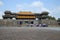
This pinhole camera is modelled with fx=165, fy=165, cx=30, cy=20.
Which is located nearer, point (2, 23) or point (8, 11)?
point (2, 23)

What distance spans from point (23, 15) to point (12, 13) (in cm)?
482

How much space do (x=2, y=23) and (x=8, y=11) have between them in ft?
38.7

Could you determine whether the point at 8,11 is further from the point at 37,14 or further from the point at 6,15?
the point at 37,14

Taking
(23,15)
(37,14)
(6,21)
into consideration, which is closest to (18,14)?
(23,15)

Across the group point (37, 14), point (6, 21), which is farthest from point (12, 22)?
point (37, 14)

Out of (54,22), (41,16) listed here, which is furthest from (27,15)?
(54,22)

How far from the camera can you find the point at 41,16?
6631cm

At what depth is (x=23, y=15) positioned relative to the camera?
222 ft

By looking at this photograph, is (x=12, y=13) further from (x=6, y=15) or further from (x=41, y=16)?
(x=41, y=16)

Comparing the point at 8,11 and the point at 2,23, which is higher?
the point at 8,11

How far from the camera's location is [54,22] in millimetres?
54781

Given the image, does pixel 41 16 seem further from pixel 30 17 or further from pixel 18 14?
pixel 18 14

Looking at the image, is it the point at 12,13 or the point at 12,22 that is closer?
the point at 12,22

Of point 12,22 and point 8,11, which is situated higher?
point 8,11
